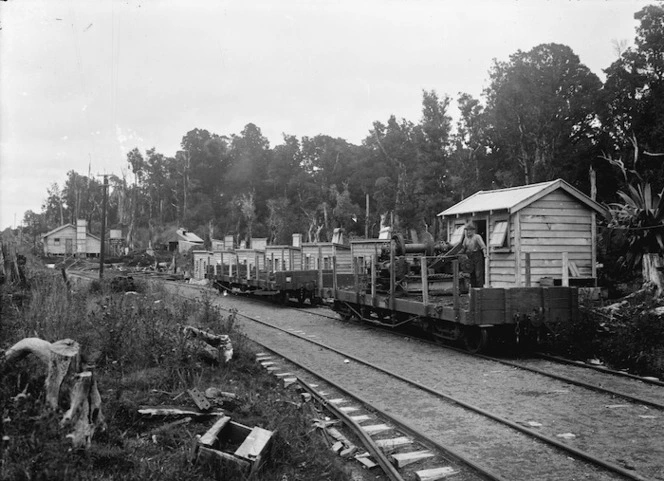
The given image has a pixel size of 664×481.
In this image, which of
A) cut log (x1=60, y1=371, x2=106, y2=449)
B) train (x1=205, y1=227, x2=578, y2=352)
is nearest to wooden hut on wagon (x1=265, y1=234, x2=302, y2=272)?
train (x1=205, y1=227, x2=578, y2=352)

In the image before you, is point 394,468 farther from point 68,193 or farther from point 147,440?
point 68,193

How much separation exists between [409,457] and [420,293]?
8.71 metres

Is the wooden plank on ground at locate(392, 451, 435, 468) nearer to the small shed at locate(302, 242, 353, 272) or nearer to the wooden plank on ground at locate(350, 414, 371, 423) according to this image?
the wooden plank on ground at locate(350, 414, 371, 423)

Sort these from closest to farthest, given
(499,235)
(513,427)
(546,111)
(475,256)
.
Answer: (513,427) → (475,256) → (499,235) → (546,111)

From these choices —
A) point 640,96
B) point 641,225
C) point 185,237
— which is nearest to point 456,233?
point 641,225

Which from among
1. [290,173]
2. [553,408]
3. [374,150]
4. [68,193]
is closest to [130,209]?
[68,193]

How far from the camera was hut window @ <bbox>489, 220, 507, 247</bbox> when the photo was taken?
13.7 m

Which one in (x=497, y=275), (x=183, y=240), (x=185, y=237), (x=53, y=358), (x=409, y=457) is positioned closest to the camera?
(x=53, y=358)

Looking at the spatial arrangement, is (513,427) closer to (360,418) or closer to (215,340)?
(360,418)

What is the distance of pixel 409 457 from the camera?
17.3 ft

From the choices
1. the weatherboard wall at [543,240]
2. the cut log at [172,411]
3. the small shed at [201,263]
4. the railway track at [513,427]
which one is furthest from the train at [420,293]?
the small shed at [201,263]

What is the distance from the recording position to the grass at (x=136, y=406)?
3.90 m

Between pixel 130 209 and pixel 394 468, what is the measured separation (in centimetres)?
8831

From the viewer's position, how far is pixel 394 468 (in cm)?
500
